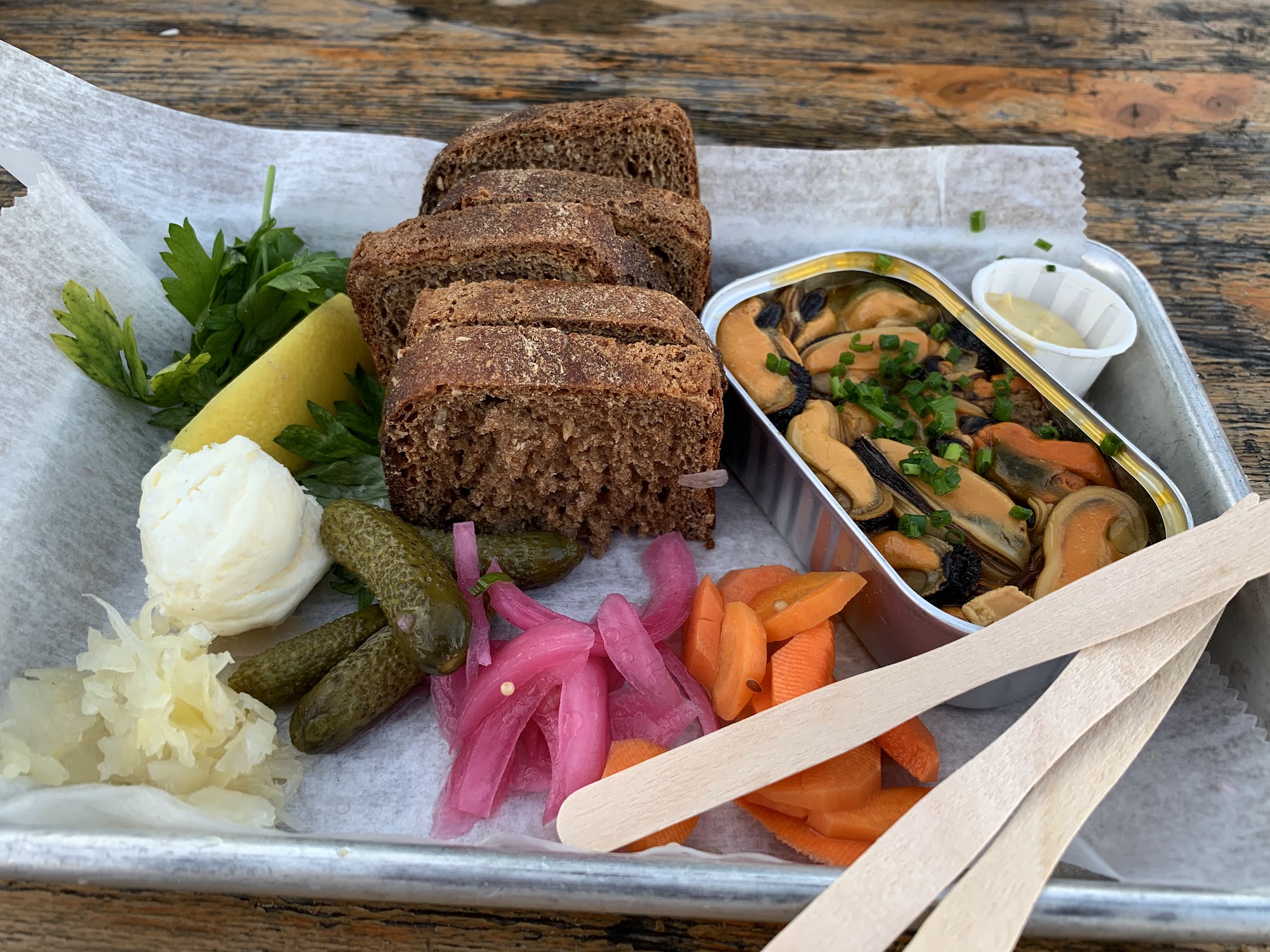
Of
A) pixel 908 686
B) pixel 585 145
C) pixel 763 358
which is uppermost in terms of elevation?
pixel 585 145

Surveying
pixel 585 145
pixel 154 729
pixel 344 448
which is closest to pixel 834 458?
pixel 585 145

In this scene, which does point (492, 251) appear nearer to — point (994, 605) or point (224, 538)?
point (224, 538)

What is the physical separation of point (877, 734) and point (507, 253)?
1.46 m

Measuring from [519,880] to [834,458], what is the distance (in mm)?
1253

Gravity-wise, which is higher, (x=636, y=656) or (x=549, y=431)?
(x=549, y=431)

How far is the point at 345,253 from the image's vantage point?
10.1 feet

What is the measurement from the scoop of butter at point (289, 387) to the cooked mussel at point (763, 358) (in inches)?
42.9

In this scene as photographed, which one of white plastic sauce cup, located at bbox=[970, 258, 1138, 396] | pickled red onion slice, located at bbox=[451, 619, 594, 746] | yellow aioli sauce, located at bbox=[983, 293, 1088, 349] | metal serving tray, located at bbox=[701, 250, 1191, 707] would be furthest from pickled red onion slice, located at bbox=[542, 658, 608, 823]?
yellow aioli sauce, located at bbox=[983, 293, 1088, 349]

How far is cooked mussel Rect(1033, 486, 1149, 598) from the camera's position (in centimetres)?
207

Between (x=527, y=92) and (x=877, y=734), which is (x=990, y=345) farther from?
(x=527, y=92)

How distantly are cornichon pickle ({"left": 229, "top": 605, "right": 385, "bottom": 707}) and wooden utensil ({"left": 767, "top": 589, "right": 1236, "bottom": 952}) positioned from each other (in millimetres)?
1167

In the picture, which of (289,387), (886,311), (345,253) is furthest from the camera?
(345,253)

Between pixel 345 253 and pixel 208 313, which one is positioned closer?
pixel 208 313

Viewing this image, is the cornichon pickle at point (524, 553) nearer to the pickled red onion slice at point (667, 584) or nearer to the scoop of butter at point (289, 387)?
the pickled red onion slice at point (667, 584)
